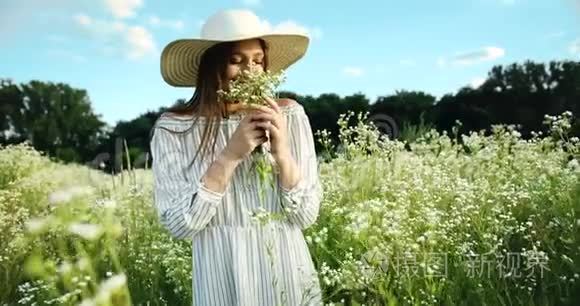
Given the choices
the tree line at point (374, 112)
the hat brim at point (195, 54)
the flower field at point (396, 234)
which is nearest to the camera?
the hat brim at point (195, 54)

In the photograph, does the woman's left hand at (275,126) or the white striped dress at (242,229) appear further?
the white striped dress at (242,229)

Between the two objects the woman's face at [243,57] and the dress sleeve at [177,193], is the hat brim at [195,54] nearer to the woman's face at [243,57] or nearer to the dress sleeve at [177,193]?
the woman's face at [243,57]

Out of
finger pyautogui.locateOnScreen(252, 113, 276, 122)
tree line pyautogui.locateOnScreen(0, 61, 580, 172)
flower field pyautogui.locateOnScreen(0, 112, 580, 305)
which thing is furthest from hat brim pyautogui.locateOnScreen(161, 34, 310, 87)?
tree line pyautogui.locateOnScreen(0, 61, 580, 172)

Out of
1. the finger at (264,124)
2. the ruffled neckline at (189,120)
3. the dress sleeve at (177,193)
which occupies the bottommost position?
the dress sleeve at (177,193)

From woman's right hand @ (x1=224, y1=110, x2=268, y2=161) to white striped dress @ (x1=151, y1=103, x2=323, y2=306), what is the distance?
0.17m

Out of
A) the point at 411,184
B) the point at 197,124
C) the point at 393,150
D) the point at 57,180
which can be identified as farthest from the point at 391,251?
the point at 57,180

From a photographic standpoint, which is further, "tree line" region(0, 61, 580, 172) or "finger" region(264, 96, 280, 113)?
"tree line" region(0, 61, 580, 172)

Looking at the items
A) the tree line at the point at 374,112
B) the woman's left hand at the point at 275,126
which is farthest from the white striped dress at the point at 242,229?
the tree line at the point at 374,112

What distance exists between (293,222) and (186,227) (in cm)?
29

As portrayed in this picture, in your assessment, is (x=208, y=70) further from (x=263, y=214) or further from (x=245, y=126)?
(x=263, y=214)

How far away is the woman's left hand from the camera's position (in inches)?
65.4

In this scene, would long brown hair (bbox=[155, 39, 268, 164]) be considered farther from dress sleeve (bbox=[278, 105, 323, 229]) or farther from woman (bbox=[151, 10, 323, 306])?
dress sleeve (bbox=[278, 105, 323, 229])

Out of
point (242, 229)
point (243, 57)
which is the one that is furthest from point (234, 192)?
point (243, 57)

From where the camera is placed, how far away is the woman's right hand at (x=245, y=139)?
5.42ft
